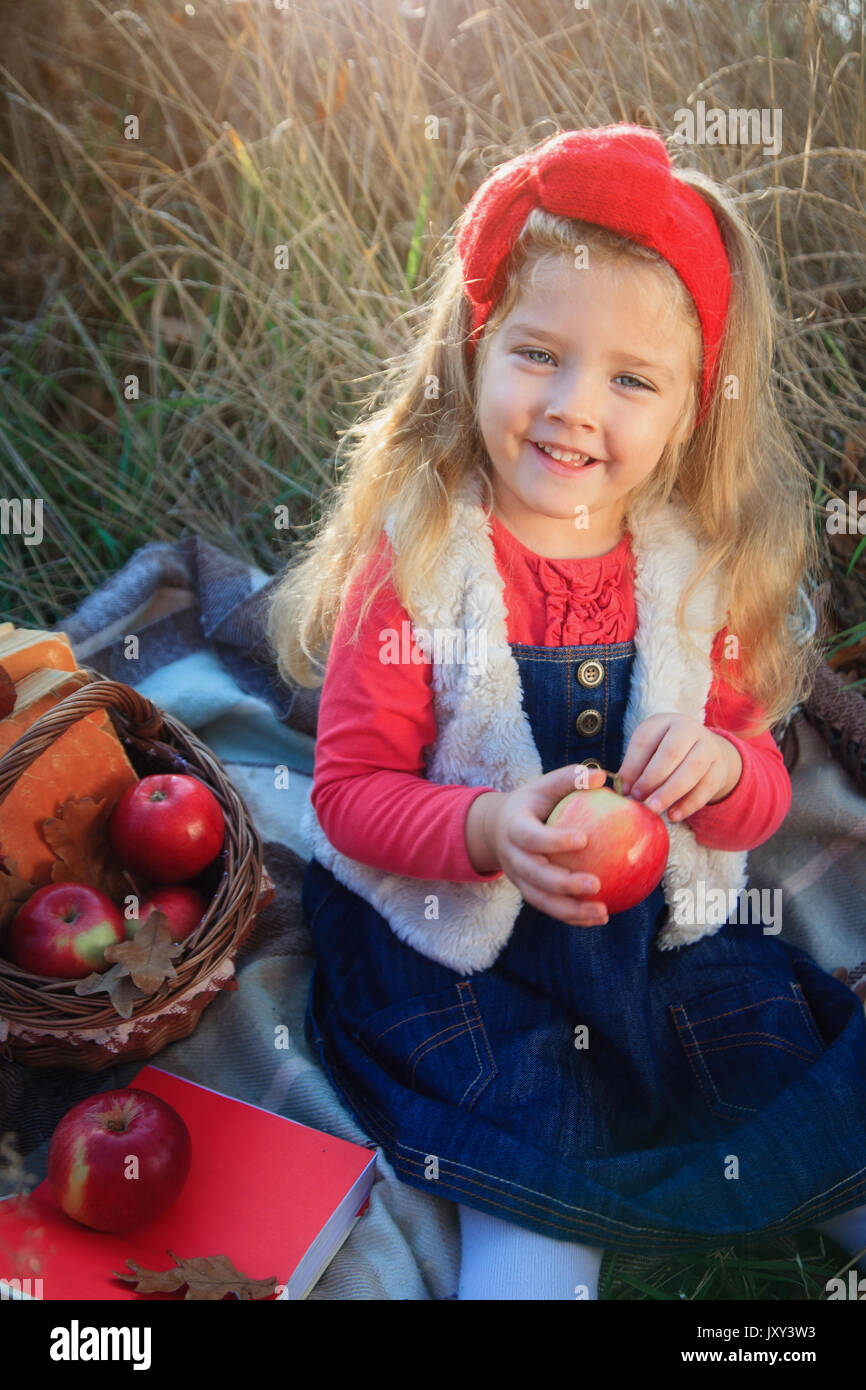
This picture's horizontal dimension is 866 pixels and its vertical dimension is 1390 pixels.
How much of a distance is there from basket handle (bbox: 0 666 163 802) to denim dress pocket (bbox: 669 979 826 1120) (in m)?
0.95

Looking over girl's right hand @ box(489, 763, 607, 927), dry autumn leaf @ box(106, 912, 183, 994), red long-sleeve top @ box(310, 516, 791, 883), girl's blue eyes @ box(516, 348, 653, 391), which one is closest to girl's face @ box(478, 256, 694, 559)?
girl's blue eyes @ box(516, 348, 653, 391)

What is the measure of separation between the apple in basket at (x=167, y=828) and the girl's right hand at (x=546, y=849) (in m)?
0.56

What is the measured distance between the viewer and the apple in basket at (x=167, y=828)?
177 centimetres

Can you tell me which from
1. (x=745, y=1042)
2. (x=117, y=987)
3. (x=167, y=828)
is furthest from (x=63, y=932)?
(x=745, y=1042)

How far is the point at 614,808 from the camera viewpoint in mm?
1389

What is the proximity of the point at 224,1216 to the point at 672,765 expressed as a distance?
2.80 feet

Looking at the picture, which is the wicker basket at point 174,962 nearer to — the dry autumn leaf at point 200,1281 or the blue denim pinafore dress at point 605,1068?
the blue denim pinafore dress at point 605,1068

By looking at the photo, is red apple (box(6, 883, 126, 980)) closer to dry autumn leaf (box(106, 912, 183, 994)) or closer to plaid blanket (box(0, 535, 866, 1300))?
dry autumn leaf (box(106, 912, 183, 994))

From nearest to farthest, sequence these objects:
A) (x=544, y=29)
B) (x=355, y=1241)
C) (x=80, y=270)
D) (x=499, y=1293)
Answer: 1. (x=499, y=1293)
2. (x=355, y=1241)
3. (x=544, y=29)
4. (x=80, y=270)

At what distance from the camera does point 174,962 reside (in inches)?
66.2

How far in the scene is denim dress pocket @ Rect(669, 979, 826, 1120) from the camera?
160 cm

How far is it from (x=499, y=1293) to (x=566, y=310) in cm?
125
